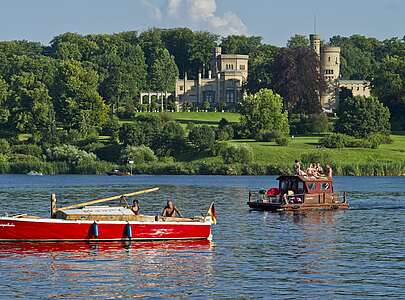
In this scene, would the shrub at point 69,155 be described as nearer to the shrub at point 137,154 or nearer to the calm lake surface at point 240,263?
the shrub at point 137,154

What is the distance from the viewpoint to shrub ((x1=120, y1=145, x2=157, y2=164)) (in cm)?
16488

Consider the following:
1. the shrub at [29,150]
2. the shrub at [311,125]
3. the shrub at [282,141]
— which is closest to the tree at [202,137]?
the shrub at [282,141]

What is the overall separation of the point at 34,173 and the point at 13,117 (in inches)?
1539

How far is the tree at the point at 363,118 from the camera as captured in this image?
18312cm

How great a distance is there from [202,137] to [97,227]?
114183 millimetres

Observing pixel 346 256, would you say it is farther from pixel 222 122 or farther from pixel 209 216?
pixel 222 122

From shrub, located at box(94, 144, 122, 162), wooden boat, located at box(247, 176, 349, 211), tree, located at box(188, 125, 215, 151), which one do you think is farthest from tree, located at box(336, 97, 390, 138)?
wooden boat, located at box(247, 176, 349, 211)

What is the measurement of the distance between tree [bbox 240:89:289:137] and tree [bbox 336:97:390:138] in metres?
10.3

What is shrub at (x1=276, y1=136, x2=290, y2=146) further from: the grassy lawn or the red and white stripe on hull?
the red and white stripe on hull

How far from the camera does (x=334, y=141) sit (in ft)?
554

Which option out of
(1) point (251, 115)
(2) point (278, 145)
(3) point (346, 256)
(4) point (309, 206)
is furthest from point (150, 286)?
(1) point (251, 115)

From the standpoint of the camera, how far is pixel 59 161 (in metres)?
166

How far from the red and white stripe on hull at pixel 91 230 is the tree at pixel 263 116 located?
12564 cm

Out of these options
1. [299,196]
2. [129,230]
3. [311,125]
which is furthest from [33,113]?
[129,230]
